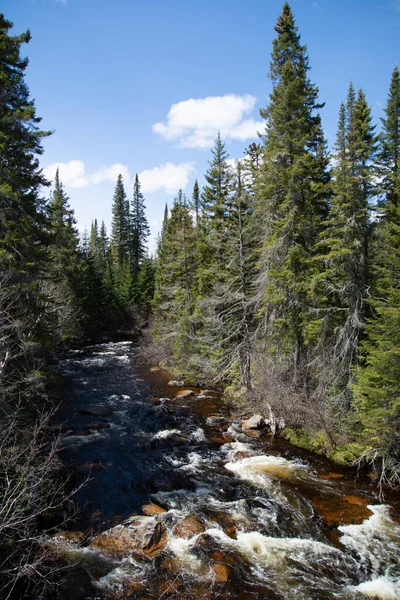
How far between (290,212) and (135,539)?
1316 cm

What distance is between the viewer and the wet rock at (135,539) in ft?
26.1

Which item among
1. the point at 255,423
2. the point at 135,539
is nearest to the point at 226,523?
the point at 135,539

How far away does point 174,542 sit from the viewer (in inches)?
324

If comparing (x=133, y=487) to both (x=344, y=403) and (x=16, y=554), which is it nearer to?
(x=16, y=554)

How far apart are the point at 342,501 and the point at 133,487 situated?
257 inches

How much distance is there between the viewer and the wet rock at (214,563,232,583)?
23.5 feet

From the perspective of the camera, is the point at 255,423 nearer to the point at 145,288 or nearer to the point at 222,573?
the point at 222,573

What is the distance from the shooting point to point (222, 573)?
24.0ft

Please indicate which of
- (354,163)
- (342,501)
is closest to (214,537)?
(342,501)

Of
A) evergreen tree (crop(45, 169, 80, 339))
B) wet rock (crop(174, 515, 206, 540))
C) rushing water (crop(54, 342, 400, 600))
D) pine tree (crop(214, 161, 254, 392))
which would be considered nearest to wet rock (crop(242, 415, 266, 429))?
rushing water (crop(54, 342, 400, 600))

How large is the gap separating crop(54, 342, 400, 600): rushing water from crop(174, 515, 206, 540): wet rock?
87 millimetres

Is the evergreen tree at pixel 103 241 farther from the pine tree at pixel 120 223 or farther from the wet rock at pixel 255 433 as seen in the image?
the wet rock at pixel 255 433

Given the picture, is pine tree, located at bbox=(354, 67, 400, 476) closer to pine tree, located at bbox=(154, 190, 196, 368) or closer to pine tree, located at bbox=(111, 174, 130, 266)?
pine tree, located at bbox=(154, 190, 196, 368)

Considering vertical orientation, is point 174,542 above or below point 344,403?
below
